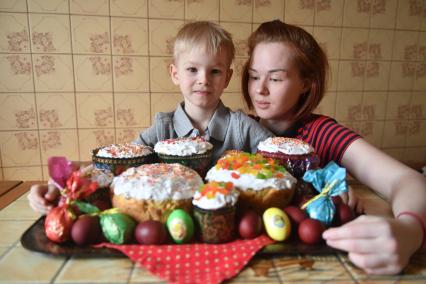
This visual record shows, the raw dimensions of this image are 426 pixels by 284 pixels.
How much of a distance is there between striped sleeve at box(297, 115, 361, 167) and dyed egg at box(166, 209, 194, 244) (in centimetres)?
67

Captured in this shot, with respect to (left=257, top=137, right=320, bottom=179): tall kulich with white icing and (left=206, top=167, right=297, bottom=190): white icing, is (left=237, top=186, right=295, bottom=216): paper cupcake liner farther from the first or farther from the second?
(left=257, top=137, right=320, bottom=179): tall kulich with white icing

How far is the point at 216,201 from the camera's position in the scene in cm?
67

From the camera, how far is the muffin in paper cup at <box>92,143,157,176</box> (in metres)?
0.97

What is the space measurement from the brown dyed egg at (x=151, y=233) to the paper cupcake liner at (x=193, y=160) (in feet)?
1.10

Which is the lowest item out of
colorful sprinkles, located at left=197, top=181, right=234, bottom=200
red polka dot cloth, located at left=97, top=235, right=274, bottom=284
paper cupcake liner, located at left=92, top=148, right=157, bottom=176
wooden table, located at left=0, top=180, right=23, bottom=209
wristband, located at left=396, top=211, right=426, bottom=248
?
wooden table, located at left=0, top=180, right=23, bottom=209

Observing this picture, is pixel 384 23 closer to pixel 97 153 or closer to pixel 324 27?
pixel 324 27

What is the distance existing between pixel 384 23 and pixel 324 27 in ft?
1.59

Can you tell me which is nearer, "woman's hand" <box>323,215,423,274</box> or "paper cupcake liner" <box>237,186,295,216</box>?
"woman's hand" <box>323,215,423,274</box>

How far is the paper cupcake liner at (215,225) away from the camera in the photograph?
2.19ft

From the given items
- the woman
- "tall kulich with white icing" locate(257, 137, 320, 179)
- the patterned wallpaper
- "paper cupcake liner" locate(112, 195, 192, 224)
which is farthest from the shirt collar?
the patterned wallpaper

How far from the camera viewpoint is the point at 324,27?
2.19 metres

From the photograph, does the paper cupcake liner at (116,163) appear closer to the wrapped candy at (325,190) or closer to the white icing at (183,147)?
the white icing at (183,147)

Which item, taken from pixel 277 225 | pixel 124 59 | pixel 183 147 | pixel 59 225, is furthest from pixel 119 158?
pixel 124 59

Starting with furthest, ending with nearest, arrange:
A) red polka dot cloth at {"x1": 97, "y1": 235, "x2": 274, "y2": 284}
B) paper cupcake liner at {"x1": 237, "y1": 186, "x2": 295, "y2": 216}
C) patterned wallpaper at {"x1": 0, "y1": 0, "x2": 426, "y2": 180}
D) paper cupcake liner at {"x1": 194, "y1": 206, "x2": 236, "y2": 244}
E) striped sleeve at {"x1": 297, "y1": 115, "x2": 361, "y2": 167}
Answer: patterned wallpaper at {"x1": 0, "y1": 0, "x2": 426, "y2": 180}, striped sleeve at {"x1": 297, "y1": 115, "x2": 361, "y2": 167}, paper cupcake liner at {"x1": 237, "y1": 186, "x2": 295, "y2": 216}, paper cupcake liner at {"x1": 194, "y1": 206, "x2": 236, "y2": 244}, red polka dot cloth at {"x1": 97, "y1": 235, "x2": 274, "y2": 284}
